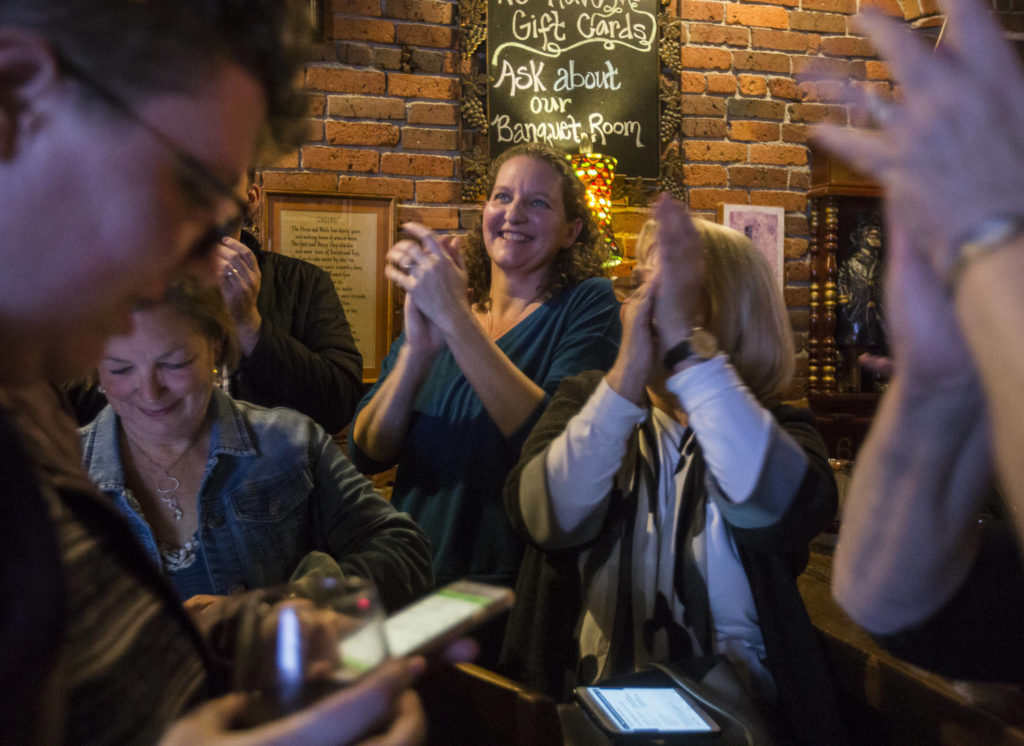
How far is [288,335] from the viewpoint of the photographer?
188cm

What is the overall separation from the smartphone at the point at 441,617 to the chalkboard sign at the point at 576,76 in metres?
2.73

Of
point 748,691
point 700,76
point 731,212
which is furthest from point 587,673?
point 700,76

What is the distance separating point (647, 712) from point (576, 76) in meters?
2.81

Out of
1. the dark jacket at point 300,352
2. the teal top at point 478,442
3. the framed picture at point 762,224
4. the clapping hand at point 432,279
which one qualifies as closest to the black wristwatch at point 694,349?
the teal top at point 478,442

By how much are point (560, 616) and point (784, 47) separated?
10.2ft

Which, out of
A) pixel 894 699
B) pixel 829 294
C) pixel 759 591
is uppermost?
pixel 829 294

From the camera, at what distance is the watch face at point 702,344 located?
1309 mm

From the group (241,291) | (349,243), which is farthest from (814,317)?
(241,291)

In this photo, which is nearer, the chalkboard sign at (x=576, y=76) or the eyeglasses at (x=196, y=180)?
the eyeglasses at (x=196, y=180)

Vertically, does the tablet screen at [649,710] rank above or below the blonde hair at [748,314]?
below

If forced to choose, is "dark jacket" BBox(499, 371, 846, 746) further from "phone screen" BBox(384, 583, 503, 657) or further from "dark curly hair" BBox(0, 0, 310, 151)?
"dark curly hair" BBox(0, 0, 310, 151)

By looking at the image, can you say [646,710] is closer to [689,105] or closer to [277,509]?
[277,509]

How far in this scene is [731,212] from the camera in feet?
11.2

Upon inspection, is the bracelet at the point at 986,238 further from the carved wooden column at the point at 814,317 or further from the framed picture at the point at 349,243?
the carved wooden column at the point at 814,317
